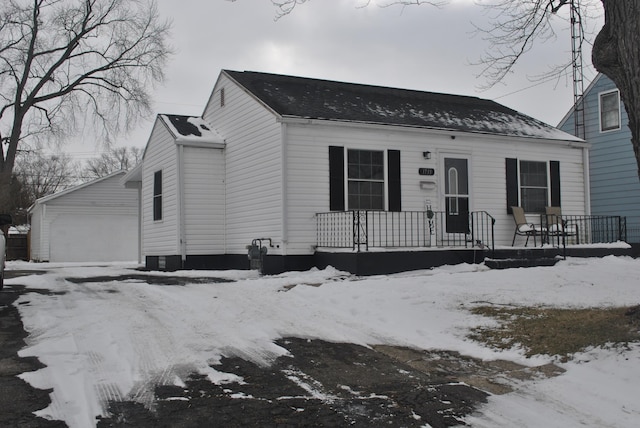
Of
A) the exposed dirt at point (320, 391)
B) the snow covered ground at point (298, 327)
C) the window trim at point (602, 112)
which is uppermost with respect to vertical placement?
the window trim at point (602, 112)

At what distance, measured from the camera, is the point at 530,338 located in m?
5.91

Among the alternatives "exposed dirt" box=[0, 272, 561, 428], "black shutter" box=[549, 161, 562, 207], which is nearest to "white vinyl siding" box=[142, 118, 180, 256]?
"exposed dirt" box=[0, 272, 561, 428]

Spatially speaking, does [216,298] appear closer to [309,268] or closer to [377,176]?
[309,268]

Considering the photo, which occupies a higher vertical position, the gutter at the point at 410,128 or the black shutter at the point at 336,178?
the gutter at the point at 410,128

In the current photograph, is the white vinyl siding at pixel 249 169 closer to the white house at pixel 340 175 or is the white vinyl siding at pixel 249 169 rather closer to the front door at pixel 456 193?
the white house at pixel 340 175

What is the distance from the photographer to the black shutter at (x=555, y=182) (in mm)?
14750

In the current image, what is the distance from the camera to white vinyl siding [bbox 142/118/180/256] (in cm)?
1467

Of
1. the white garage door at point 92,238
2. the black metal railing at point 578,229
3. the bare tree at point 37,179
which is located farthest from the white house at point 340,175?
the bare tree at point 37,179

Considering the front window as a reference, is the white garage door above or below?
below

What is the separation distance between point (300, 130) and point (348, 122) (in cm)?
108

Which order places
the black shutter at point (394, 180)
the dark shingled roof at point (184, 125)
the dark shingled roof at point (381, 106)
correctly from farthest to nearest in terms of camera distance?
the dark shingled roof at point (184, 125) < the dark shingled roof at point (381, 106) < the black shutter at point (394, 180)

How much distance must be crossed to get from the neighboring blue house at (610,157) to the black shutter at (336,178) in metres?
10.2

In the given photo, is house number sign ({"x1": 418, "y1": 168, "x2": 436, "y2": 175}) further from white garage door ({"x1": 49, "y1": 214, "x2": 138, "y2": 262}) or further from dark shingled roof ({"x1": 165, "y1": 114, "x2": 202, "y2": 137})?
white garage door ({"x1": 49, "y1": 214, "x2": 138, "y2": 262})

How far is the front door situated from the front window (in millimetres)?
1766
